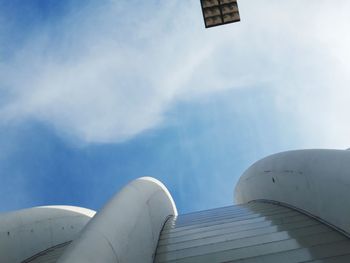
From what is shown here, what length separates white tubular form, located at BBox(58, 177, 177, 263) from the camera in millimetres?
3560

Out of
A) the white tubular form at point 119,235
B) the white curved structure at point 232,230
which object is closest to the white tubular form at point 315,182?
the white curved structure at point 232,230

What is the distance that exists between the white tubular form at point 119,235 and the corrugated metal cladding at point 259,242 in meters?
0.56

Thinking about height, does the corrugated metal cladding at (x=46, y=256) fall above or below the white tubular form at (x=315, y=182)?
below

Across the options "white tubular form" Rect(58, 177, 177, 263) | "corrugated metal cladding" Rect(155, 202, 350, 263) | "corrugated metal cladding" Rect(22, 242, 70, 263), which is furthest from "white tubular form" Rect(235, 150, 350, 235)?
"corrugated metal cladding" Rect(22, 242, 70, 263)

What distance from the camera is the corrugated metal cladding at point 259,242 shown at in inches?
192

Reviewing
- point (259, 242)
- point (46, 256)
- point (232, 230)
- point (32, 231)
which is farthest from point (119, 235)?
point (32, 231)

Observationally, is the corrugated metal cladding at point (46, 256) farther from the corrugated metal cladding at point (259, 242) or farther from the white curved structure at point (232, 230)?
the corrugated metal cladding at point (259, 242)

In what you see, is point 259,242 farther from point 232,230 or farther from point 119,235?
point 119,235

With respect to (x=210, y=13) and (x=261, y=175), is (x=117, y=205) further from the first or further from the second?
(x=261, y=175)

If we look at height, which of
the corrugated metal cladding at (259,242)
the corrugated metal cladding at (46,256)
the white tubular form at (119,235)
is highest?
the white tubular form at (119,235)

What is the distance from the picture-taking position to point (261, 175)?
11945 mm

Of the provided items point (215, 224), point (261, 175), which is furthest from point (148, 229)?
point (261, 175)

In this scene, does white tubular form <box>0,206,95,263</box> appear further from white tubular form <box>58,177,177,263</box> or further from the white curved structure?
white tubular form <box>58,177,177,263</box>

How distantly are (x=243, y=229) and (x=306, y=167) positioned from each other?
5.90 feet
